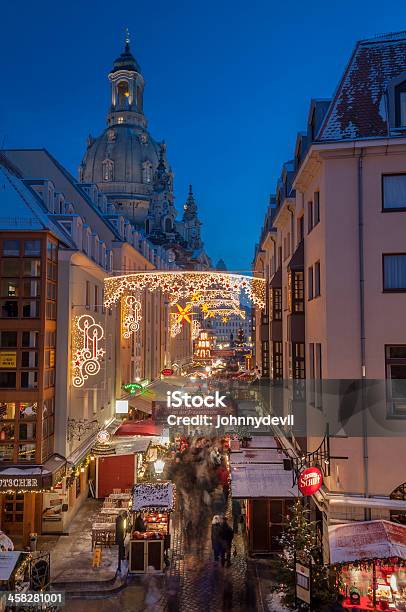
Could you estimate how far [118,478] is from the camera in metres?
26.6

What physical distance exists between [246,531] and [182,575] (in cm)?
460

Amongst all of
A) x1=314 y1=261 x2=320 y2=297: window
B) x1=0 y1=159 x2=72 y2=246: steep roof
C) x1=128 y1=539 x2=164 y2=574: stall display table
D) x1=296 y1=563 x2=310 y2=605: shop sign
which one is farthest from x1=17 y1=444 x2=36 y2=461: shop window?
x1=314 y1=261 x2=320 y2=297: window

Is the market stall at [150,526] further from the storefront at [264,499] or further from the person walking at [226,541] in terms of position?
the storefront at [264,499]

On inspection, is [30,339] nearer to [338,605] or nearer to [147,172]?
[338,605]

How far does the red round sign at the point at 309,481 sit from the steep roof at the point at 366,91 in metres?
9.63

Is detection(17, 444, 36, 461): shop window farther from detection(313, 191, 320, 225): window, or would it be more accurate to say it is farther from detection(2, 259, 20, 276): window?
detection(313, 191, 320, 225): window

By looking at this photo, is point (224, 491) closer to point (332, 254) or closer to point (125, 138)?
point (332, 254)

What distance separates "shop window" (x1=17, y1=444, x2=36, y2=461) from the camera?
1975cm

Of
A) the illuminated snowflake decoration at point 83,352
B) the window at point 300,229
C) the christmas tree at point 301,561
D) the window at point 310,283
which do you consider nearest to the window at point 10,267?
the illuminated snowflake decoration at point 83,352

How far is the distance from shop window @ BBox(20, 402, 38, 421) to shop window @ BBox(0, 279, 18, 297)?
159 inches

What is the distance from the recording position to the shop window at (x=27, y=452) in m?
19.8

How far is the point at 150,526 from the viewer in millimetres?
20422
